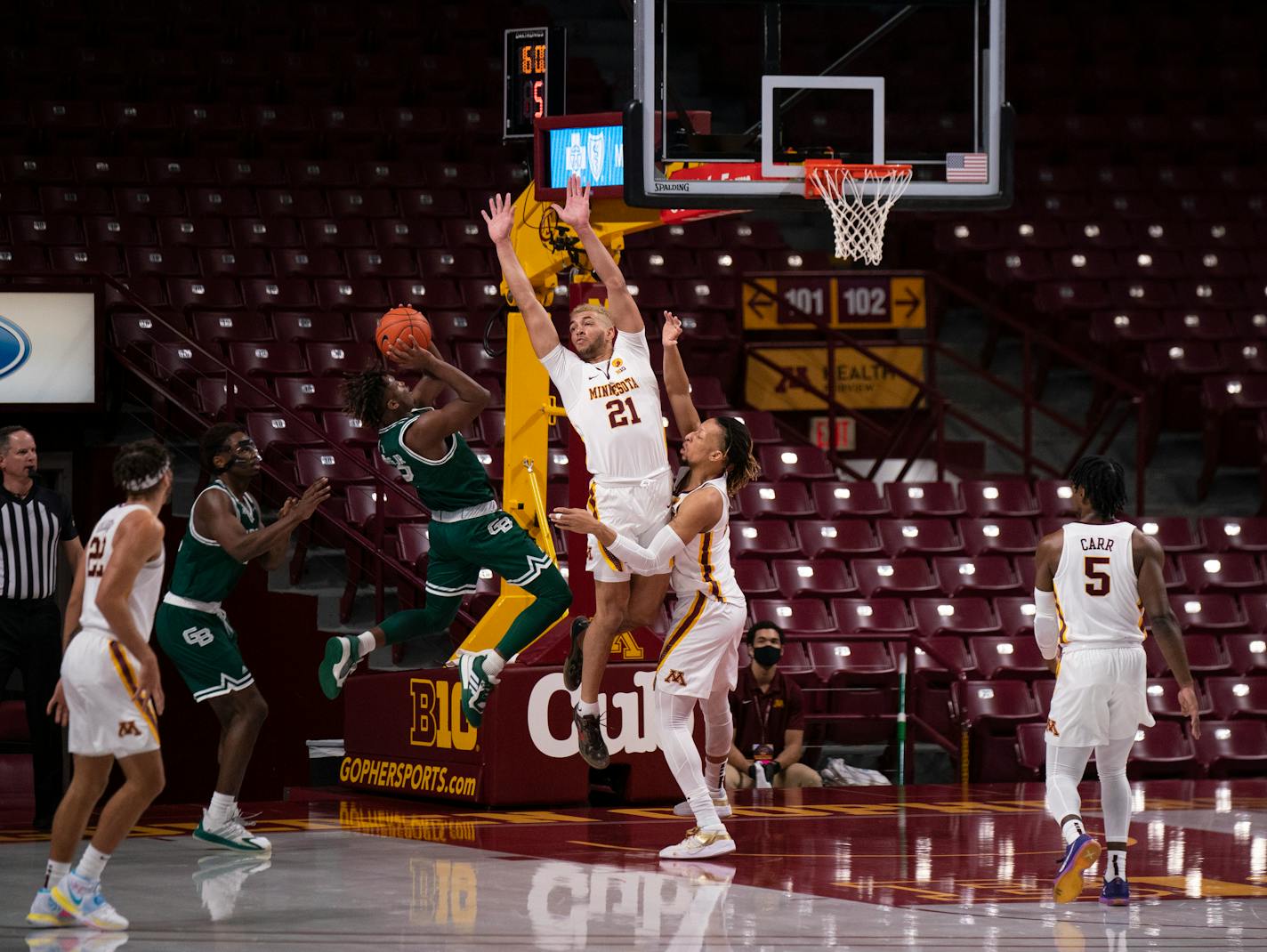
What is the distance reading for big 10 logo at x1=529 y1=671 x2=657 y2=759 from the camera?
38.2 ft

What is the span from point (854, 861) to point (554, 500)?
584 centimetres

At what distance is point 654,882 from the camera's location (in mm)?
8570

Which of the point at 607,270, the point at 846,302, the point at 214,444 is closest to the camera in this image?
the point at 214,444

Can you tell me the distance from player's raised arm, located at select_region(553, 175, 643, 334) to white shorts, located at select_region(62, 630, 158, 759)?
3.30 m

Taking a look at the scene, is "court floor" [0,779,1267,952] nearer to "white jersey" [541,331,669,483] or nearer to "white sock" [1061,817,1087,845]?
"white sock" [1061,817,1087,845]

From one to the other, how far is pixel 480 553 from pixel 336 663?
96 cm

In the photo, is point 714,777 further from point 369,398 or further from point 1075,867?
point 1075,867

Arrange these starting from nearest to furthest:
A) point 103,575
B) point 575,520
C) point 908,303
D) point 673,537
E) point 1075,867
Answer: point 103,575 → point 1075,867 → point 575,520 → point 673,537 → point 908,303

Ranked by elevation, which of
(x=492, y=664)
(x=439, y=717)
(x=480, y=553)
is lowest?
(x=439, y=717)

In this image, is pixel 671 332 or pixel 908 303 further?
pixel 908 303

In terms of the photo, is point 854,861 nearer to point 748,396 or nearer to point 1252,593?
point 1252,593

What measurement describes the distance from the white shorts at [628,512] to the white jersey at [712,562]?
0.21m

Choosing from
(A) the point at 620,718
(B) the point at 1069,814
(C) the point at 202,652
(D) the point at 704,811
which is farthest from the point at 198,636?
(B) the point at 1069,814

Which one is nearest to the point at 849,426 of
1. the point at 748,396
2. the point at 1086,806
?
the point at 748,396
